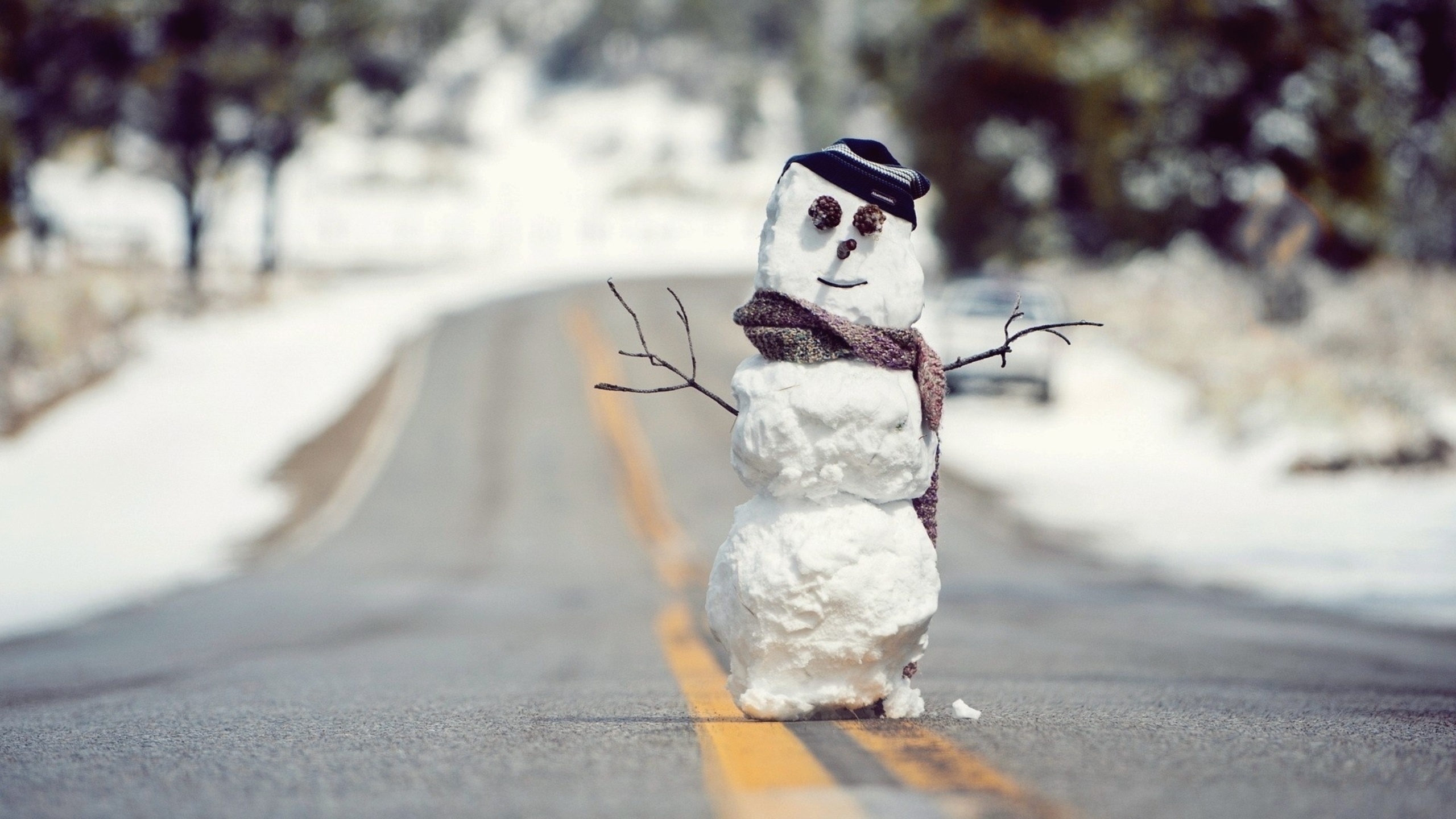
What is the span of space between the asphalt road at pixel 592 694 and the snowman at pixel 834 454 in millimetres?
249

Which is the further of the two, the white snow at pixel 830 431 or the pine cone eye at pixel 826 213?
the pine cone eye at pixel 826 213

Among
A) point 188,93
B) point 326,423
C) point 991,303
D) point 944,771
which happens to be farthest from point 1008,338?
point 188,93

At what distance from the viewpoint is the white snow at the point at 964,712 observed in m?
4.57

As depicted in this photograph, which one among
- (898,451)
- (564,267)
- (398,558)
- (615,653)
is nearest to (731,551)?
(898,451)

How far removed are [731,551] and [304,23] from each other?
37.0 meters

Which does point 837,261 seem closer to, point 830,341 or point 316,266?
point 830,341

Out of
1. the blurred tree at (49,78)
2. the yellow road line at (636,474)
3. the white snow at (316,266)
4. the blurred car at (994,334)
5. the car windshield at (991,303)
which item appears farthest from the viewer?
the blurred tree at (49,78)

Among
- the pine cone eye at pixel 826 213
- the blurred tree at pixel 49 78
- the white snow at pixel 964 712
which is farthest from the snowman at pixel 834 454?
the blurred tree at pixel 49 78

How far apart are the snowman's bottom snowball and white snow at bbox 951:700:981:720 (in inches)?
7.8

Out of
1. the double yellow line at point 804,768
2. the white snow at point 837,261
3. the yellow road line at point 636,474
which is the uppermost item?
the white snow at point 837,261

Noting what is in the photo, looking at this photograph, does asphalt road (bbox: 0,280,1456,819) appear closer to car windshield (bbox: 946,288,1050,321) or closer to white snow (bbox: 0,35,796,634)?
white snow (bbox: 0,35,796,634)

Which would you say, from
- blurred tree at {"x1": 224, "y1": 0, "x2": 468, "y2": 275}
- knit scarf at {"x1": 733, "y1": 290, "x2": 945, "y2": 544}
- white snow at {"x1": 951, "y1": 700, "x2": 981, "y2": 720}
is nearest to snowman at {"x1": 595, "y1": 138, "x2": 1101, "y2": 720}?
knit scarf at {"x1": 733, "y1": 290, "x2": 945, "y2": 544}

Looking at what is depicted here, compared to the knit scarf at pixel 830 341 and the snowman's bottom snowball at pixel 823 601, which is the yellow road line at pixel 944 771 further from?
the knit scarf at pixel 830 341

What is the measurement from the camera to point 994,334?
22.0m
